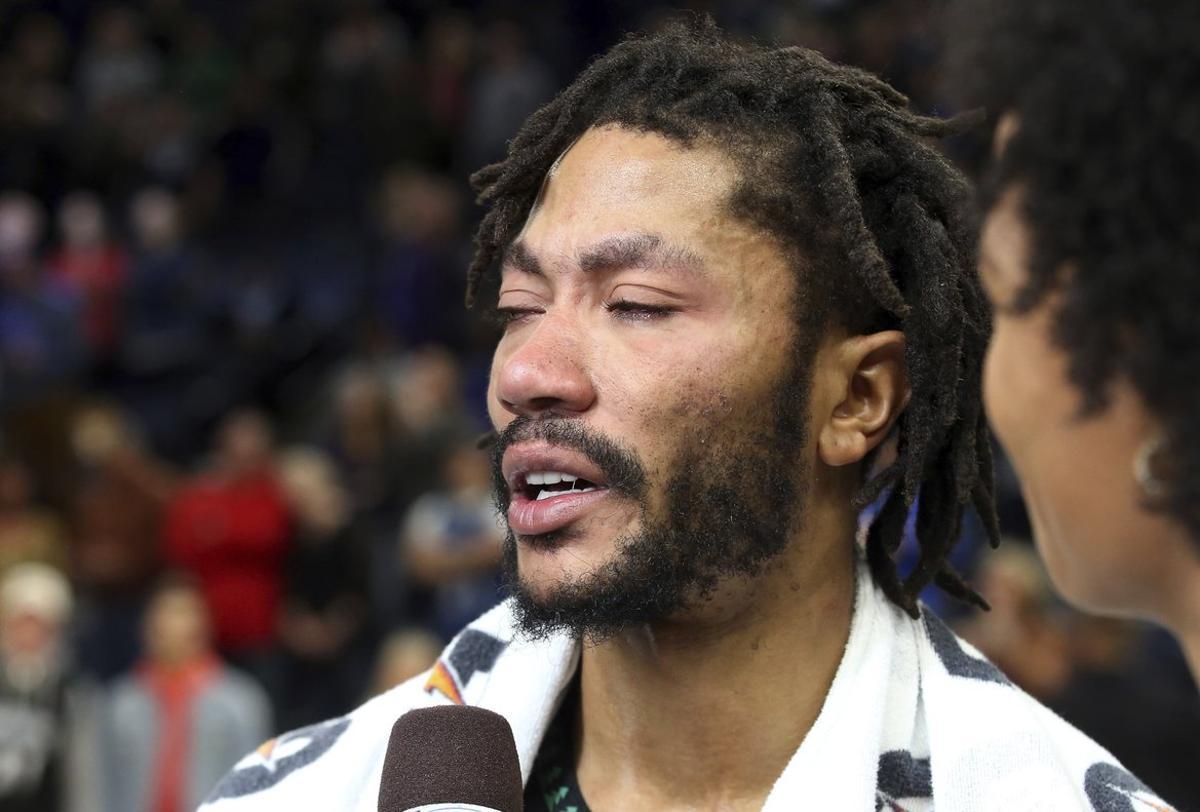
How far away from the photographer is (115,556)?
8570 millimetres

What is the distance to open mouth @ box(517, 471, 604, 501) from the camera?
8.30 feet

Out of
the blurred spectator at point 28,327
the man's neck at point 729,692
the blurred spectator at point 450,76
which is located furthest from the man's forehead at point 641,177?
the blurred spectator at point 450,76

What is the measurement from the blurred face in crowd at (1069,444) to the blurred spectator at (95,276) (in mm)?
9585

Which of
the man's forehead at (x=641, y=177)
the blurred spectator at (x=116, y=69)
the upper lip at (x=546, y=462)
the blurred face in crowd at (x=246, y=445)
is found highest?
the blurred spectator at (x=116, y=69)

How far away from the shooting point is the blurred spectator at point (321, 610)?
8016mm

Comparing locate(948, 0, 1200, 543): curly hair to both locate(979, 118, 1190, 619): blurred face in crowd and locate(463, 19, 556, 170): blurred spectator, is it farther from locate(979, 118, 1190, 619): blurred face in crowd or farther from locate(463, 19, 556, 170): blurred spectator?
locate(463, 19, 556, 170): blurred spectator

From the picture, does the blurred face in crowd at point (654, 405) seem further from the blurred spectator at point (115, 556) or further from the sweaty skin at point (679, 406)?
the blurred spectator at point (115, 556)

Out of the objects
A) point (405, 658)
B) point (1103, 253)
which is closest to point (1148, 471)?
point (1103, 253)

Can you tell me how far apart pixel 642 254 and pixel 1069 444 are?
0.92 meters

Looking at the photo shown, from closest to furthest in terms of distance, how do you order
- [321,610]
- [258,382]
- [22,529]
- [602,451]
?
[602,451], [321,610], [22,529], [258,382]

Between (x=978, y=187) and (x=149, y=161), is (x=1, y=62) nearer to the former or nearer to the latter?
(x=149, y=161)

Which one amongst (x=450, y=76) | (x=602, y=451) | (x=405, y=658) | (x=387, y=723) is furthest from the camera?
(x=450, y=76)

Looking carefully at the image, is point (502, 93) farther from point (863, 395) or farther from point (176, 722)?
point (863, 395)

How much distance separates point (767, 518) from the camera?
259 centimetres
